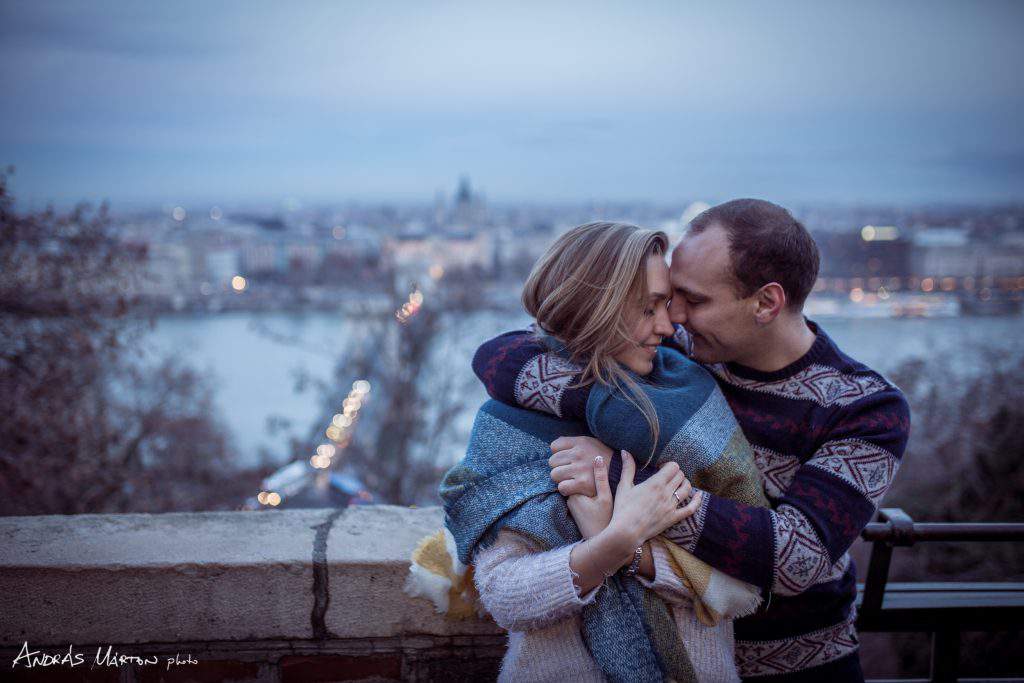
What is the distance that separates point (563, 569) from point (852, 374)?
92 cm

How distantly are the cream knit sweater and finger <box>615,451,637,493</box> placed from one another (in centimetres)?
16

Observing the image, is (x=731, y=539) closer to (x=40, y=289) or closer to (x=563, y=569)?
(x=563, y=569)

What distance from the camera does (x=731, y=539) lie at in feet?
4.78

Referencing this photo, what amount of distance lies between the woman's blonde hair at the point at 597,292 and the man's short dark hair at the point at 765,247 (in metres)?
0.25

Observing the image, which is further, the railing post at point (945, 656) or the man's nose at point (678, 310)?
the railing post at point (945, 656)

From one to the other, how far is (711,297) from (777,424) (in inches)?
14.6

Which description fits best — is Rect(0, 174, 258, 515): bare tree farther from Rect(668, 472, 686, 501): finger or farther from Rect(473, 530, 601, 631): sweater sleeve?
Rect(668, 472, 686, 501): finger

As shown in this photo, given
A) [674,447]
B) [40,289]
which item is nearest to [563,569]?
[674,447]

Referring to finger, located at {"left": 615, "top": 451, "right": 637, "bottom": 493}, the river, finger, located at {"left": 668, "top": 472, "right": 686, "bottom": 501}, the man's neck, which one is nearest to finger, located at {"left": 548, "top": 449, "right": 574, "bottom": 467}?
finger, located at {"left": 615, "top": 451, "right": 637, "bottom": 493}

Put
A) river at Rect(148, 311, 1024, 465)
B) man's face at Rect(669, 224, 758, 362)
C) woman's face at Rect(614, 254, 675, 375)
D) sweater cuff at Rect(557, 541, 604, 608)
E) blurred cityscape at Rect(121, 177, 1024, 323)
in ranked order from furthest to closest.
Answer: river at Rect(148, 311, 1024, 465) → blurred cityscape at Rect(121, 177, 1024, 323) → man's face at Rect(669, 224, 758, 362) → woman's face at Rect(614, 254, 675, 375) → sweater cuff at Rect(557, 541, 604, 608)

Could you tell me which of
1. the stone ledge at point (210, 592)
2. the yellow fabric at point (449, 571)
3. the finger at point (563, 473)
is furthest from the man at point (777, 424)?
the stone ledge at point (210, 592)

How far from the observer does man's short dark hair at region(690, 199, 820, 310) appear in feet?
5.68

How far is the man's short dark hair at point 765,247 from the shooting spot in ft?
5.68

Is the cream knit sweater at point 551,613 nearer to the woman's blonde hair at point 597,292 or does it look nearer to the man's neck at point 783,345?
the woman's blonde hair at point 597,292
